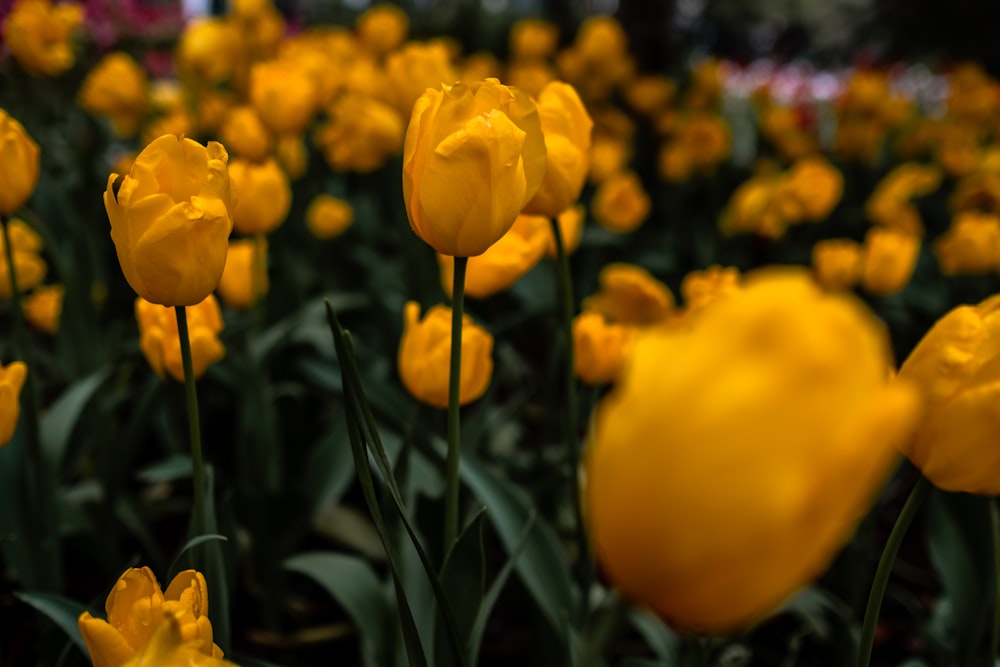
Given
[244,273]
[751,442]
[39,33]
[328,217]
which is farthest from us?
[328,217]

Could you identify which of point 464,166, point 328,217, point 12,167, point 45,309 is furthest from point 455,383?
point 328,217

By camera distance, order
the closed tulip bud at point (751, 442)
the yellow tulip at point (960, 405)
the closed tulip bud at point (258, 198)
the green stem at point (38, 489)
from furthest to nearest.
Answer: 1. the closed tulip bud at point (258, 198)
2. the green stem at point (38, 489)
3. the yellow tulip at point (960, 405)
4. the closed tulip bud at point (751, 442)

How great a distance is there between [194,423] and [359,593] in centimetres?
53

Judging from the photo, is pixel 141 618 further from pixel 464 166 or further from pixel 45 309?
pixel 45 309

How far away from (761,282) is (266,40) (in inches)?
101

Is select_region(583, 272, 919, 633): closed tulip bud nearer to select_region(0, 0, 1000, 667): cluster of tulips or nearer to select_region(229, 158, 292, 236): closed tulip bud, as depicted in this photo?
select_region(0, 0, 1000, 667): cluster of tulips

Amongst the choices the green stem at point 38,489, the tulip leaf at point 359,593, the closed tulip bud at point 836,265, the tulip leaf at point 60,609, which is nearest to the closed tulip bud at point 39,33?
the green stem at point 38,489

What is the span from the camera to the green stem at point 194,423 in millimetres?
667

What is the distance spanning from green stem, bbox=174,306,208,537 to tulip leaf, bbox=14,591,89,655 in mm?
146

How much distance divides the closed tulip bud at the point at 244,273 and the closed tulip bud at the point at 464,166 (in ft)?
2.82

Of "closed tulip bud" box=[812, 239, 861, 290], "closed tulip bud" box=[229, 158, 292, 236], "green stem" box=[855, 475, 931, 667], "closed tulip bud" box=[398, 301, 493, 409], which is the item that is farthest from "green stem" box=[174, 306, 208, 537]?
"closed tulip bud" box=[812, 239, 861, 290]

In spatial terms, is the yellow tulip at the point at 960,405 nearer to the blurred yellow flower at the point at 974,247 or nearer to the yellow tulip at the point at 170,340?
the yellow tulip at the point at 170,340

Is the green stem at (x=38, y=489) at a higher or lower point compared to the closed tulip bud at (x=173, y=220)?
lower

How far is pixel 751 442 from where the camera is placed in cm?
34
